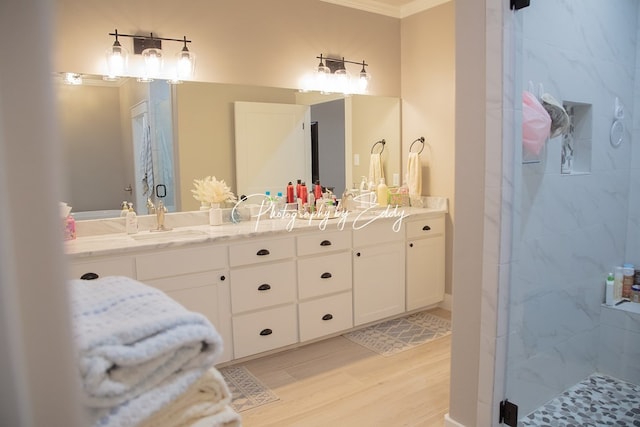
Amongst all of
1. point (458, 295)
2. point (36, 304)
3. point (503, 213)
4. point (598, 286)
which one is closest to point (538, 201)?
point (503, 213)

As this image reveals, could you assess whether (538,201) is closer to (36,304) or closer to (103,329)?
(103,329)

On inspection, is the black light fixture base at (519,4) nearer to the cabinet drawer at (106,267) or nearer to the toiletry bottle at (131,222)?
the cabinet drawer at (106,267)

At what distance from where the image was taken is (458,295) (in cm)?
203

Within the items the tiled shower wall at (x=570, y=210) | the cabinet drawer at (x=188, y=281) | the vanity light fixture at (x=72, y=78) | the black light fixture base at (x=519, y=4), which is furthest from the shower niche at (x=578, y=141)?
the vanity light fixture at (x=72, y=78)

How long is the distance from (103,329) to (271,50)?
3154 mm

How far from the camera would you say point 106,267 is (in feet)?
7.83

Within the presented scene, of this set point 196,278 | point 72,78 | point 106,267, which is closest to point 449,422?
point 196,278

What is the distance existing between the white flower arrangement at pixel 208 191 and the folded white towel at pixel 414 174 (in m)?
1.69

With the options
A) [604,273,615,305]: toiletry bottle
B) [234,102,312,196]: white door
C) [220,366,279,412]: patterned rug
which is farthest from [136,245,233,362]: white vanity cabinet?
[604,273,615,305]: toiletry bottle

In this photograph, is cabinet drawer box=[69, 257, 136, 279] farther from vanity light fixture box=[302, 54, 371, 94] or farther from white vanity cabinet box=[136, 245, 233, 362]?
vanity light fixture box=[302, 54, 371, 94]

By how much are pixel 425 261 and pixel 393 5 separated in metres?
2.23

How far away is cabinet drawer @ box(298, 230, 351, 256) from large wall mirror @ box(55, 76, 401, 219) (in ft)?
2.15

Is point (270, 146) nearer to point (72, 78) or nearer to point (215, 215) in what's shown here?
point (215, 215)

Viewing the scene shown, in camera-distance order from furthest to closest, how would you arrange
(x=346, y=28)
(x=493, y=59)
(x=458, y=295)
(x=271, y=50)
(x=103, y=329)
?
(x=346, y=28)
(x=271, y=50)
(x=458, y=295)
(x=493, y=59)
(x=103, y=329)
